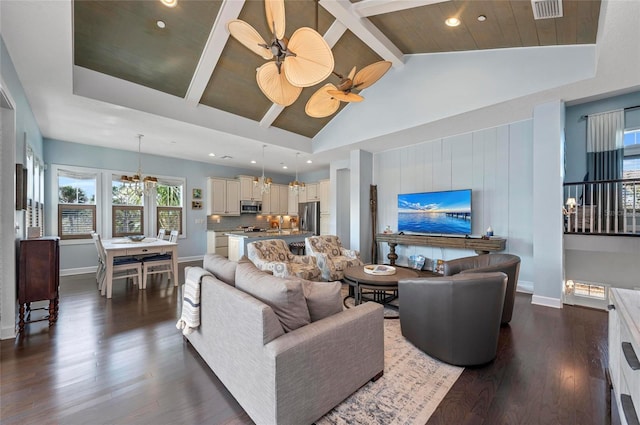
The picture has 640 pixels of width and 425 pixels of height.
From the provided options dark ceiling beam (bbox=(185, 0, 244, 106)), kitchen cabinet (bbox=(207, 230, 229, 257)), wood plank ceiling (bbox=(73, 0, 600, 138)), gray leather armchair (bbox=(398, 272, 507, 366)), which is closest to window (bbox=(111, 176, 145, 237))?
kitchen cabinet (bbox=(207, 230, 229, 257))

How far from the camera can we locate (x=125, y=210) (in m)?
6.42

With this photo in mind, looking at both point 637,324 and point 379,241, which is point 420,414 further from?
point 379,241

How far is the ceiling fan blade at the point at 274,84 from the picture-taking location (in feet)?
8.09

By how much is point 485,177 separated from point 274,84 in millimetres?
4322

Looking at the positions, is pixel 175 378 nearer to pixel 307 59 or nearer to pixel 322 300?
pixel 322 300

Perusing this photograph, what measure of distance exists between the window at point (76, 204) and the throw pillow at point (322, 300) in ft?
21.3

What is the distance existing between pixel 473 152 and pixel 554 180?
1.55 m

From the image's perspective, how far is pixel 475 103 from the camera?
398cm

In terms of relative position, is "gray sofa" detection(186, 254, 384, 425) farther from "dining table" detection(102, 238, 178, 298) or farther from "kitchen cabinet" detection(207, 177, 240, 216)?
"kitchen cabinet" detection(207, 177, 240, 216)

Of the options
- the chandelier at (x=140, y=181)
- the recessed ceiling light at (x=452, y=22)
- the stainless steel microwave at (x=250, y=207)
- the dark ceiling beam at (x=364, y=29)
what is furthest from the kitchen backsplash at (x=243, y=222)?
the recessed ceiling light at (x=452, y=22)

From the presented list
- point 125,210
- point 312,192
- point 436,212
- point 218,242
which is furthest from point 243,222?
point 436,212

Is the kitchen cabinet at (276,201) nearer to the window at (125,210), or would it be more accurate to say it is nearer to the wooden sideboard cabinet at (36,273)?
the window at (125,210)

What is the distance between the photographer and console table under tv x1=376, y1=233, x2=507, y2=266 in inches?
179

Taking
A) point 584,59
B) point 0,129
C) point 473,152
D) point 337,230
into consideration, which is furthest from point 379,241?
point 0,129
